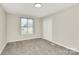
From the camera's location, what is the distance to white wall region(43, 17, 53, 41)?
2.35 m

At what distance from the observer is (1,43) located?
194cm

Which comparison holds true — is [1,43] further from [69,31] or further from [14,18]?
[69,31]

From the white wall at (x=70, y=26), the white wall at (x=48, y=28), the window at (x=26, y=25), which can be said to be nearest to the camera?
the window at (x=26, y=25)

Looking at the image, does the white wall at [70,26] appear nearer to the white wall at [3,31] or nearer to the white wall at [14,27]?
the white wall at [14,27]

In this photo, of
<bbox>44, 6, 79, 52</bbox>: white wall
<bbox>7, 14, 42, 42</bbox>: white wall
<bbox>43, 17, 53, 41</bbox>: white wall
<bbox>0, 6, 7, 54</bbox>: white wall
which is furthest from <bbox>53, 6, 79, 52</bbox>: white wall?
<bbox>0, 6, 7, 54</bbox>: white wall

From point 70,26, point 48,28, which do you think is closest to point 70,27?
point 70,26

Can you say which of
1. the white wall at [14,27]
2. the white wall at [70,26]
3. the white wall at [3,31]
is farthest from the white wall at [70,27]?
the white wall at [3,31]

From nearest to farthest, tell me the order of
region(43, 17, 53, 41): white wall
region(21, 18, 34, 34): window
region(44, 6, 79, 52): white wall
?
region(21, 18, 34, 34): window, region(44, 6, 79, 52): white wall, region(43, 17, 53, 41): white wall

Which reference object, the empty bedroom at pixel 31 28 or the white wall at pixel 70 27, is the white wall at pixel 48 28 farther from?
the white wall at pixel 70 27

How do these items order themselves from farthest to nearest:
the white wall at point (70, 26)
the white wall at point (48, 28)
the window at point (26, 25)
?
1. the white wall at point (48, 28)
2. the white wall at point (70, 26)
3. the window at point (26, 25)

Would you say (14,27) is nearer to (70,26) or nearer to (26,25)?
(26,25)

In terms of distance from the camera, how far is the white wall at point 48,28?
2346 millimetres

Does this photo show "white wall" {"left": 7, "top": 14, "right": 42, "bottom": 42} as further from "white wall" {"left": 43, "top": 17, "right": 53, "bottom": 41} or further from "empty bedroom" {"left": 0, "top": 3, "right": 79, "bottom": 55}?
"white wall" {"left": 43, "top": 17, "right": 53, "bottom": 41}

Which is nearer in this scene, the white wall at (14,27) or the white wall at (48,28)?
the white wall at (14,27)
